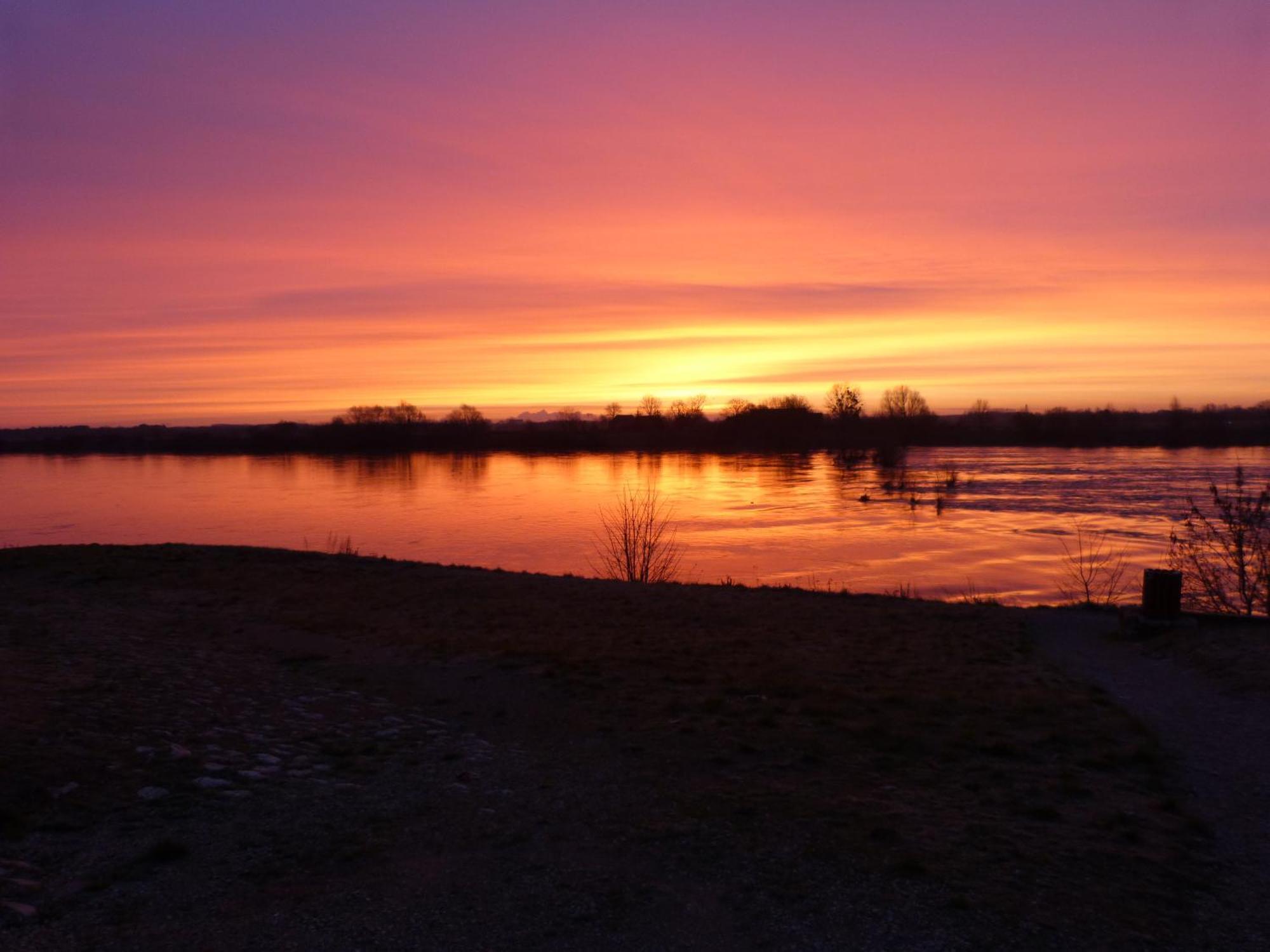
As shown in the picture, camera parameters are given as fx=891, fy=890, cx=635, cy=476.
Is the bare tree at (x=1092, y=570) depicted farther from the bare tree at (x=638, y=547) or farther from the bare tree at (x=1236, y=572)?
the bare tree at (x=638, y=547)

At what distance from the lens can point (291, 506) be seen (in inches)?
1618

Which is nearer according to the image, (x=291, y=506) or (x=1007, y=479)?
(x=291, y=506)

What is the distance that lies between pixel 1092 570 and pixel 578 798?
57.9ft

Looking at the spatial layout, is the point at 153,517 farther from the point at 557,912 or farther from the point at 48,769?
the point at 557,912

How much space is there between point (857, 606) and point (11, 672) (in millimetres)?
10564

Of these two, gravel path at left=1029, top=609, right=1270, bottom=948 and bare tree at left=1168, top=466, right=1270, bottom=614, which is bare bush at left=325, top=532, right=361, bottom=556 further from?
bare tree at left=1168, top=466, right=1270, bottom=614

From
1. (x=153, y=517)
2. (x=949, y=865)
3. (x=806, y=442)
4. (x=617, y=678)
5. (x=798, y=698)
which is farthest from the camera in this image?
(x=806, y=442)

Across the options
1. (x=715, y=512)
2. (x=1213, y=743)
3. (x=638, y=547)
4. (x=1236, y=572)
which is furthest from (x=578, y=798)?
(x=715, y=512)

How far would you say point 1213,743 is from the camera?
7.11 metres

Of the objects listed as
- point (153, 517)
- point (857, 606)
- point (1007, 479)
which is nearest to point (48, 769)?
point (857, 606)

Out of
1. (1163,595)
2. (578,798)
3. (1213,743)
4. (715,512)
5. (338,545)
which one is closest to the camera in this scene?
(578,798)

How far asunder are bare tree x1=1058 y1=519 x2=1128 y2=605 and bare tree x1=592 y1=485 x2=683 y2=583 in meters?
8.95

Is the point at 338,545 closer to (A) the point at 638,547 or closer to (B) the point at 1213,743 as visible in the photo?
(A) the point at 638,547

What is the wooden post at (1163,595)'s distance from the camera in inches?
432
